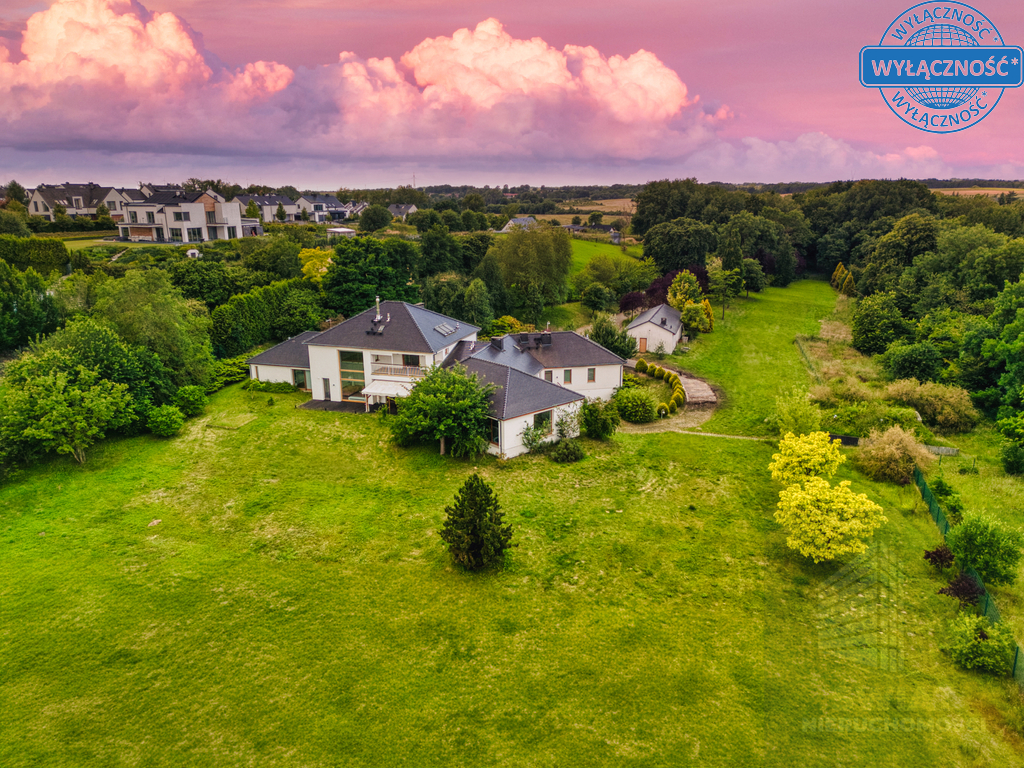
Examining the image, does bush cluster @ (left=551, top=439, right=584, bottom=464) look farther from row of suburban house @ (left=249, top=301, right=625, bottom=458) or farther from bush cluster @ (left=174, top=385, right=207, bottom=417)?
bush cluster @ (left=174, top=385, right=207, bottom=417)

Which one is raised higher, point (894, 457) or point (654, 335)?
point (654, 335)

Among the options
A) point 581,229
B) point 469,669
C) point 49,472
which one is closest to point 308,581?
point 469,669

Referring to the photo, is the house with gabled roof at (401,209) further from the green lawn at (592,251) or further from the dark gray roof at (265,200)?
the green lawn at (592,251)

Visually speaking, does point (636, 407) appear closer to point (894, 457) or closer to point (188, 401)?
point (894, 457)

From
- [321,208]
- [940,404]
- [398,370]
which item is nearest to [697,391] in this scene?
[940,404]

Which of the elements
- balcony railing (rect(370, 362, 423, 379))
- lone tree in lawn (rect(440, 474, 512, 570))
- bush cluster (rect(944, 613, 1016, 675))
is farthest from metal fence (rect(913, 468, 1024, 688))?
balcony railing (rect(370, 362, 423, 379))

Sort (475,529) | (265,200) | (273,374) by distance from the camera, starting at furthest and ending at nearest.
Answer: (265,200), (273,374), (475,529)
